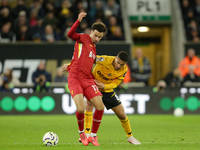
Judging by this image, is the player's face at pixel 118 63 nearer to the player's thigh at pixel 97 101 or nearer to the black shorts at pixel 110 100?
the black shorts at pixel 110 100

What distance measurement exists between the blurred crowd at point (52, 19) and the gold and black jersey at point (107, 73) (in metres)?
8.77

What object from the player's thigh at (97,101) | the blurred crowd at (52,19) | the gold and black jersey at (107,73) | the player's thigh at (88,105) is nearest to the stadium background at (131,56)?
the blurred crowd at (52,19)

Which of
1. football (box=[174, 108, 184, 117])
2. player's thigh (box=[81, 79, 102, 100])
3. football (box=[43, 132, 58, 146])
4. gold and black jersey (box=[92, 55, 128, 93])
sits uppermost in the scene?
gold and black jersey (box=[92, 55, 128, 93])

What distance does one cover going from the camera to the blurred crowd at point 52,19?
15.2m

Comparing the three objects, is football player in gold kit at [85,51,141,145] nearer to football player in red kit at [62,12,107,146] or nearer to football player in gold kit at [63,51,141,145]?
football player in gold kit at [63,51,141,145]

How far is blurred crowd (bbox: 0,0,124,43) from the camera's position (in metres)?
15.2

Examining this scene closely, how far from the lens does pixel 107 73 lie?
20.0 ft

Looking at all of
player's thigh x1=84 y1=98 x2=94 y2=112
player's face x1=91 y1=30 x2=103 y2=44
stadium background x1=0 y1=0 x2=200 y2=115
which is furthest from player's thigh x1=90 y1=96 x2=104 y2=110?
stadium background x1=0 y1=0 x2=200 y2=115

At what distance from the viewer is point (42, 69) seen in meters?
13.3

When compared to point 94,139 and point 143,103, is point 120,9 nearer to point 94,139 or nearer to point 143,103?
point 143,103

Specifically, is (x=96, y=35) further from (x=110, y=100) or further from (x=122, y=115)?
(x=122, y=115)

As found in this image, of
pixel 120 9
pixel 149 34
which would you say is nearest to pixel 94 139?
pixel 120 9

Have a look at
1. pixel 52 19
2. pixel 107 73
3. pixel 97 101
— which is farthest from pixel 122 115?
pixel 52 19

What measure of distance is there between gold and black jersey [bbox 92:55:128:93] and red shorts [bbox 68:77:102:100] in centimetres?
30
